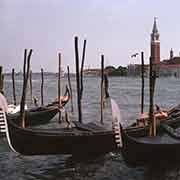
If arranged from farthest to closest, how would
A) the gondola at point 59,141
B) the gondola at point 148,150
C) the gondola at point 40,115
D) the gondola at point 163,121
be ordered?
the gondola at point 40,115 → the gondola at point 163,121 → the gondola at point 59,141 → the gondola at point 148,150

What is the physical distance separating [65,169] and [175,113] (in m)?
3.91

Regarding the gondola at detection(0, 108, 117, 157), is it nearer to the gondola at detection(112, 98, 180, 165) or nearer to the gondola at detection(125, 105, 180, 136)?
the gondola at detection(125, 105, 180, 136)

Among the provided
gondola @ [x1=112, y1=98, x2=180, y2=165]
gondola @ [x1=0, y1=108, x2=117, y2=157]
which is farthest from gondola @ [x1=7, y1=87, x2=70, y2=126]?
gondola @ [x1=112, y1=98, x2=180, y2=165]

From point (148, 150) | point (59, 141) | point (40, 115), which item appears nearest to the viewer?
point (148, 150)

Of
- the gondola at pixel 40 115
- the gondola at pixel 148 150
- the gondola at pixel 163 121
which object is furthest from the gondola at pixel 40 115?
the gondola at pixel 148 150

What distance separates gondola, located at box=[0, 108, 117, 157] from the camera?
27.0 feet

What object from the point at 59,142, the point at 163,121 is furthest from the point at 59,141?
the point at 163,121

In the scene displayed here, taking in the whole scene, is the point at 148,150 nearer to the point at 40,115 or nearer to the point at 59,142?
the point at 59,142

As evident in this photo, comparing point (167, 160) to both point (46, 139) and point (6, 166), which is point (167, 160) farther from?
point (6, 166)

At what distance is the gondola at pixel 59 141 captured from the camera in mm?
8242

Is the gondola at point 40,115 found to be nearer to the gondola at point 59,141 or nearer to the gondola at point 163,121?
the gondola at point 163,121

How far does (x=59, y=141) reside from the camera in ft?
28.1

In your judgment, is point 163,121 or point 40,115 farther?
point 40,115

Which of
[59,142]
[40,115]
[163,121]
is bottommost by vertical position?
[40,115]
